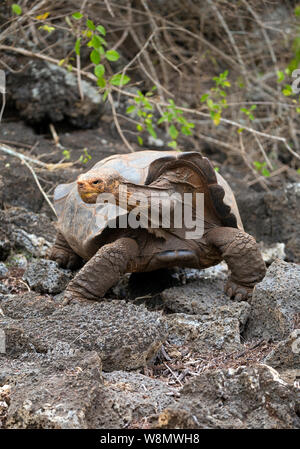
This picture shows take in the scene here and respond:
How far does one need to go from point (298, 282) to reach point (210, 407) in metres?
1.11

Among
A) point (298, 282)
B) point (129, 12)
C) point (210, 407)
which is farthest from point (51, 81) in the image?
→ point (210, 407)

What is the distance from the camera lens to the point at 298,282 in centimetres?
290

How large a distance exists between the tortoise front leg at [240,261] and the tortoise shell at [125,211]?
18cm

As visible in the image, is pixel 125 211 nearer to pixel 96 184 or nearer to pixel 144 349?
pixel 96 184

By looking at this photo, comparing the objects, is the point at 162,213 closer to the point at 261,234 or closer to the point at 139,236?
the point at 139,236

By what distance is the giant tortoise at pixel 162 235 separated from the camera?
336 centimetres

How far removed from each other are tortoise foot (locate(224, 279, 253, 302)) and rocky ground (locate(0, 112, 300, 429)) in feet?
0.21

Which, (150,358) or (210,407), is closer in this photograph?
(210,407)

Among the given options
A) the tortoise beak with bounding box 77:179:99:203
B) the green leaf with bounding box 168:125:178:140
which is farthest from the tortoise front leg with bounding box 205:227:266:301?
the green leaf with bounding box 168:125:178:140

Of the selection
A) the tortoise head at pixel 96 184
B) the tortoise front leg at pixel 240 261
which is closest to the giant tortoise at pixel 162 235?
the tortoise front leg at pixel 240 261

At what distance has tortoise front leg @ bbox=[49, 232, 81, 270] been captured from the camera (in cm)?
413

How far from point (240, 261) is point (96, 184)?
1006mm

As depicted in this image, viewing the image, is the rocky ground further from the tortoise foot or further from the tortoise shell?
the tortoise shell

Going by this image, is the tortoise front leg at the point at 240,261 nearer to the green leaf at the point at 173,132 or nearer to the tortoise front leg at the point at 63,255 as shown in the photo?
the tortoise front leg at the point at 63,255
